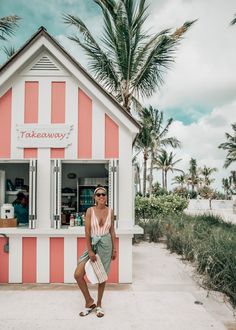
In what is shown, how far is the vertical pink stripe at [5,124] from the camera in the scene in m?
6.55

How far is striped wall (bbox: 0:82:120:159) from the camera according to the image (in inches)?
259

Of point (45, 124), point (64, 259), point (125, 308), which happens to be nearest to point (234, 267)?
point (125, 308)

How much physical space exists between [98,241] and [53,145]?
261cm

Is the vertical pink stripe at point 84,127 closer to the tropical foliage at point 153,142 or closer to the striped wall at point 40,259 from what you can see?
the striped wall at point 40,259

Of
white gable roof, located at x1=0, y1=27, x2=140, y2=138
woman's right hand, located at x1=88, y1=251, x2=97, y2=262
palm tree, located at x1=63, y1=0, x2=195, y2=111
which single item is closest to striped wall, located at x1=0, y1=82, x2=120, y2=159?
white gable roof, located at x1=0, y1=27, x2=140, y2=138

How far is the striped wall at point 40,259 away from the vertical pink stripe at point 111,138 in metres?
1.81

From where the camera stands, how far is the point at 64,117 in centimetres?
665

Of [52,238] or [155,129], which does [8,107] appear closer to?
[52,238]

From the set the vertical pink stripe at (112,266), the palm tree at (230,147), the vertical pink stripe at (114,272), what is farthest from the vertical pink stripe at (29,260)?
the palm tree at (230,147)

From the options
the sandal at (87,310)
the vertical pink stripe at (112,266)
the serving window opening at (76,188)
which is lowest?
the sandal at (87,310)

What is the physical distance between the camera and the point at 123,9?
13.3 meters

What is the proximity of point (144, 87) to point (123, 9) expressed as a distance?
3.22 metres

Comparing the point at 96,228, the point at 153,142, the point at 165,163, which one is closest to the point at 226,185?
the point at 165,163

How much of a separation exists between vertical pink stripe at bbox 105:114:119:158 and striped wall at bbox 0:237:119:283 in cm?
181
